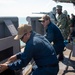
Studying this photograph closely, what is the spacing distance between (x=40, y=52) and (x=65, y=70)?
11.1ft

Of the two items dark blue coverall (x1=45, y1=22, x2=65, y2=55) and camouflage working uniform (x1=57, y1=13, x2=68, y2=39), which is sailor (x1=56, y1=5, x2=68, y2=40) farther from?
dark blue coverall (x1=45, y1=22, x2=65, y2=55)

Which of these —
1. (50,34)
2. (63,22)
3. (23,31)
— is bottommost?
(63,22)

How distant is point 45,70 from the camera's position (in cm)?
460

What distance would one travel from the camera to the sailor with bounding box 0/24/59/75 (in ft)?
14.4

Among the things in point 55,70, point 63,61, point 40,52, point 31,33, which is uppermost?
point 31,33

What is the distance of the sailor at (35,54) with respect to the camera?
4384 millimetres

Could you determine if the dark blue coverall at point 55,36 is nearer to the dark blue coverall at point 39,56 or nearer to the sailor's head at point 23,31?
the dark blue coverall at point 39,56

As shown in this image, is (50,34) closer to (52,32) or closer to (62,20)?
(52,32)

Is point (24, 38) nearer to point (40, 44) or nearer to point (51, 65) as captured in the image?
point (40, 44)

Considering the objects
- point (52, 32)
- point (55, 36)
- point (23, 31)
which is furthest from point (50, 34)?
point (23, 31)

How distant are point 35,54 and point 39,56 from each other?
96 mm

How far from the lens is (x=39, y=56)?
458 centimetres

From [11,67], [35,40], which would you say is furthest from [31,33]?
[11,67]

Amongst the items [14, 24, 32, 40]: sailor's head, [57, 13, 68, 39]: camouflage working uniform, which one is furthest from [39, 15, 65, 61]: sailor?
[57, 13, 68, 39]: camouflage working uniform
